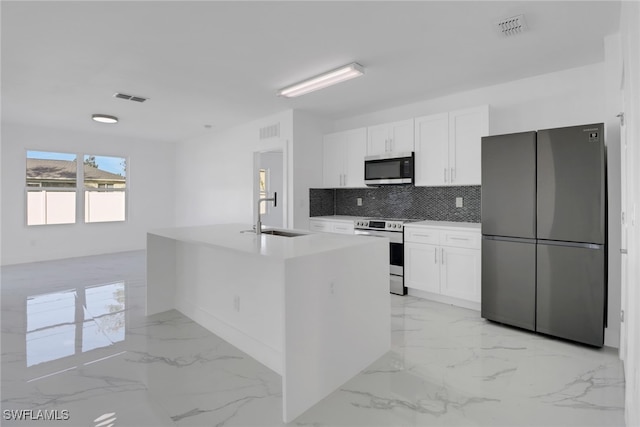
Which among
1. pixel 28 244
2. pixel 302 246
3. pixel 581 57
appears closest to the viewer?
pixel 302 246

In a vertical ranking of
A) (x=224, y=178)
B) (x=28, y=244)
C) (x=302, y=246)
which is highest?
(x=224, y=178)

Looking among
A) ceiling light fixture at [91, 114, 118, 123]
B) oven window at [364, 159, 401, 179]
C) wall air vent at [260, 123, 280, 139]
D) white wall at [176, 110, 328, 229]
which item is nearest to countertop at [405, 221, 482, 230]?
oven window at [364, 159, 401, 179]

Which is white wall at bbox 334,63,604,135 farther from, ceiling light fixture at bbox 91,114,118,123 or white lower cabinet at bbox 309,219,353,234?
ceiling light fixture at bbox 91,114,118,123

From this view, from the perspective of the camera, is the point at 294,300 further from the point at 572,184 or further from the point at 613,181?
the point at 613,181

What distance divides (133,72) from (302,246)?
9.28 ft

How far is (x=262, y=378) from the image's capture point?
234 centimetres

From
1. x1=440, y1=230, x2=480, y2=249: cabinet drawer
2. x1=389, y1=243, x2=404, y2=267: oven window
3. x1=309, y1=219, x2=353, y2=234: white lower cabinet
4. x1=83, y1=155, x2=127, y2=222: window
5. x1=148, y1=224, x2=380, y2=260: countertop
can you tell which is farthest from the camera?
x1=83, y1=155, x2=127, y2=222: window

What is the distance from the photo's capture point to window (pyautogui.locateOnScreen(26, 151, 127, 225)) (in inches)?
254

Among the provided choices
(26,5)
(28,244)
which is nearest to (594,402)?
(26,5)

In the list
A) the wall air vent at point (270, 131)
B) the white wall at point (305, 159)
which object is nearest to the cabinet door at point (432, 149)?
the white wall at point (305, 159)

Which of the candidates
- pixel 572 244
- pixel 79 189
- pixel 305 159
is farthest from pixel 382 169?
pixel 79 189

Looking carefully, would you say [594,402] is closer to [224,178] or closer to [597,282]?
[597,282]

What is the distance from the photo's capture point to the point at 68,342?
2873 millimetres

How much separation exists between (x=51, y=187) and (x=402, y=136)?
663cm
